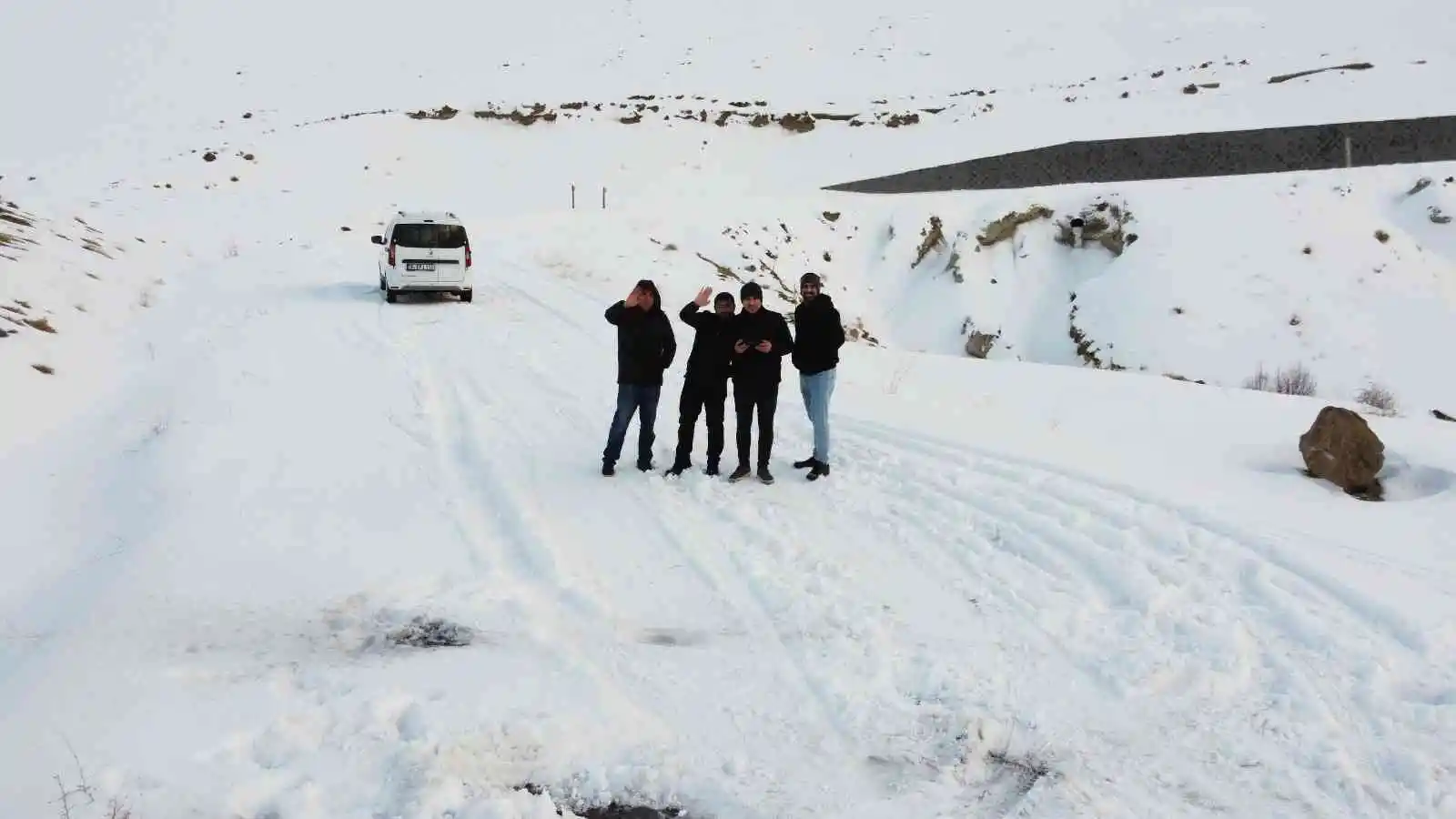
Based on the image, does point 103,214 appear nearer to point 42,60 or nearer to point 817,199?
point 817,199

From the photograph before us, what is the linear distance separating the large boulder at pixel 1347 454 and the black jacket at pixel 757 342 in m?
4.82

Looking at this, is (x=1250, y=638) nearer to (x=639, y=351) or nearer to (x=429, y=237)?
(x=639, y=351)

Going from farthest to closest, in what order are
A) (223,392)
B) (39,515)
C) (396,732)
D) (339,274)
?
(339,274) < (223,392) < (39,515) < (396,732)

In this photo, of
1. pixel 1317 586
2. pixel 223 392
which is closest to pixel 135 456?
pixel 223 392

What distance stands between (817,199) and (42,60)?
62.6 meters

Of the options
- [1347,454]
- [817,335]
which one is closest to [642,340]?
[817,335]

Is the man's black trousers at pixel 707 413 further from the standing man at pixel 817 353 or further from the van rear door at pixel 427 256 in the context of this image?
the van rear door at pixel 427 256

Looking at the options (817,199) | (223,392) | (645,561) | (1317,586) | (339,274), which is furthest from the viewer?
(817,199)

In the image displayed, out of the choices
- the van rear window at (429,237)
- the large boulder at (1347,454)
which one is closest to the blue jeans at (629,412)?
the large boulder at (1347,454)

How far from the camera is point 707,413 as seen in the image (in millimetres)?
8555

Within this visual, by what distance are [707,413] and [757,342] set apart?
76 cm

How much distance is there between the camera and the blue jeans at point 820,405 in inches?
340

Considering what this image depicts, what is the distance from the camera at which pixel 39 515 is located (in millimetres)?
7789

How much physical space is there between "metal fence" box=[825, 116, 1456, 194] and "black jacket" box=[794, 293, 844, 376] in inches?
982
